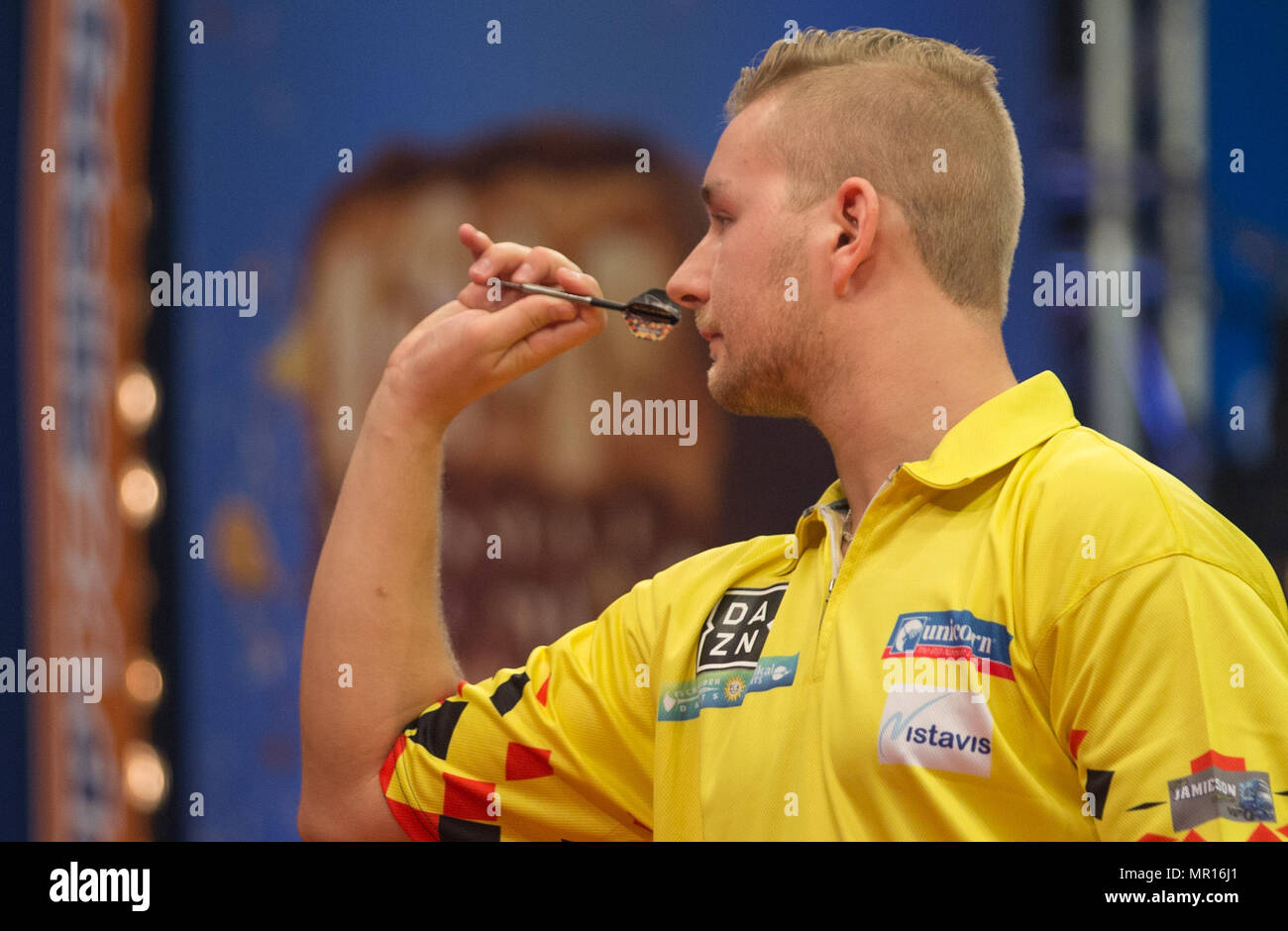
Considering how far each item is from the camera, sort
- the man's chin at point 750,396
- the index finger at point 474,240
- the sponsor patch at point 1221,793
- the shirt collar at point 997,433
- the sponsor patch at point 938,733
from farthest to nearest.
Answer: the index finger at point 474,240, the man's chin at point 750,396, the shirt collar at point 997,433, the sponsor patch at point 938,733, the sponsor patch at point 1221,793

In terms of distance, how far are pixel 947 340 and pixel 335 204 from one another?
1236 mm

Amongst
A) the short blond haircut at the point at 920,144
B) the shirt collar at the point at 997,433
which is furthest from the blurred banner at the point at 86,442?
the shirt collar at the point at 997,433

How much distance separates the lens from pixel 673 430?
85.7 inches

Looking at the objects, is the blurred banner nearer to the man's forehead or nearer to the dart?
the dart

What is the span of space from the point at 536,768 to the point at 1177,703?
2.77 feet

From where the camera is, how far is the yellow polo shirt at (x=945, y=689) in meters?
1.10

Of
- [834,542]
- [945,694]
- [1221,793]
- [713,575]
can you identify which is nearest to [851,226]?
[834,542]

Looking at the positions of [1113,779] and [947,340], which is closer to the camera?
[1113,779]

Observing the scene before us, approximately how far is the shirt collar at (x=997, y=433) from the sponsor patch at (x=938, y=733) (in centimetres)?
24

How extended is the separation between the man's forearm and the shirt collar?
69 cm

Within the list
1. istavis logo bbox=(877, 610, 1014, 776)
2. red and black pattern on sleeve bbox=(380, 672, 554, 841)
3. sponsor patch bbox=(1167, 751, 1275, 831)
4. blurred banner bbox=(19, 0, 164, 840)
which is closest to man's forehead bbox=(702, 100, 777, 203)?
istavis logo bbox=(877, 610, 1014, 776)

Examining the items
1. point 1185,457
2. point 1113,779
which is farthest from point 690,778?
point 1185,457

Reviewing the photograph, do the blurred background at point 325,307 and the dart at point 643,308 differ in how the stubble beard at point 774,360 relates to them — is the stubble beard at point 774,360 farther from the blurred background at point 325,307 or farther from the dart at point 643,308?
the blurred background at point 325,307

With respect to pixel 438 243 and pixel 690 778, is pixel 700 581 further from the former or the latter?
pixel 438 243
